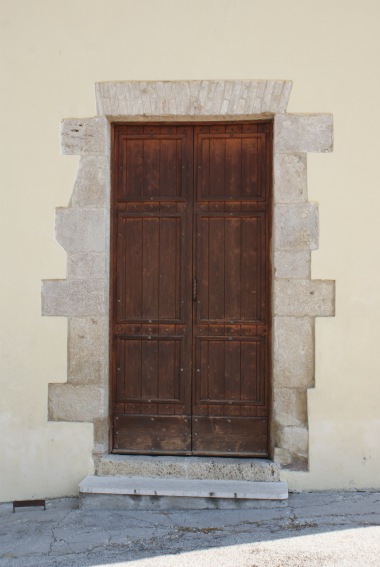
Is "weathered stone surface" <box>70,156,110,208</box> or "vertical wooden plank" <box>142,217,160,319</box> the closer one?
"weathered stone surface" <box>70,156,110,208</box>

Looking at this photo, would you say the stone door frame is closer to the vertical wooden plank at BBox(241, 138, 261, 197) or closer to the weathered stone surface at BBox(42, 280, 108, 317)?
the weathered stone surface at BBox(42, 280, 108, 317)

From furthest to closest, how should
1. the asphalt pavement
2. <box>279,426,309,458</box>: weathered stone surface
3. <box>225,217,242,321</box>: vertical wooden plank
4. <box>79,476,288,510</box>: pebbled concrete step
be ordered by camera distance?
1. <box>225,217,242,321</box>: vertical wooden plank
2. <box>279,426,309,458</box>: weathered stone surface
3. <box>79,476,288,510</box>: pebbled concrete step
4. the asphalt pavement

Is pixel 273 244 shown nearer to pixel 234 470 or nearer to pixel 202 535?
pixel 234 470

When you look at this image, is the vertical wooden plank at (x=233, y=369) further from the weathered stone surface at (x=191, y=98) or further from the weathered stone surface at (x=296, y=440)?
the weathered stone surface at (x=191, y=98)

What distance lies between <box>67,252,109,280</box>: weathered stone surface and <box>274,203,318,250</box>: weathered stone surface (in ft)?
3.78

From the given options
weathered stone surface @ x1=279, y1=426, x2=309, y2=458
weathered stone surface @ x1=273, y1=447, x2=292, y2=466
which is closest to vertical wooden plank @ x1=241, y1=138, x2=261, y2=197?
weathered stone surface @ x1=279, y1=426, x2=309, y2=458

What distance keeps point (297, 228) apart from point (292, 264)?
235mm

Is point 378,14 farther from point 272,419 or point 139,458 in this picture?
point 139,458

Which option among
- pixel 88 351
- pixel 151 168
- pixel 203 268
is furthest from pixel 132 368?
pixel 151 168

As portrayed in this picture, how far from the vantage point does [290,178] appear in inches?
168

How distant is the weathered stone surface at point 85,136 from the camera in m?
4.34

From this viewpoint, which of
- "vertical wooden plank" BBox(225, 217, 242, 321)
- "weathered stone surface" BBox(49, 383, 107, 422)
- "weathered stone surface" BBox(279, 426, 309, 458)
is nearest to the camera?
"weathered stone surface" BBox(279, 426, 309, 458)

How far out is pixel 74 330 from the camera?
14.3 feet

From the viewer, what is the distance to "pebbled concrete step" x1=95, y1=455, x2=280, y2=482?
4238mm
